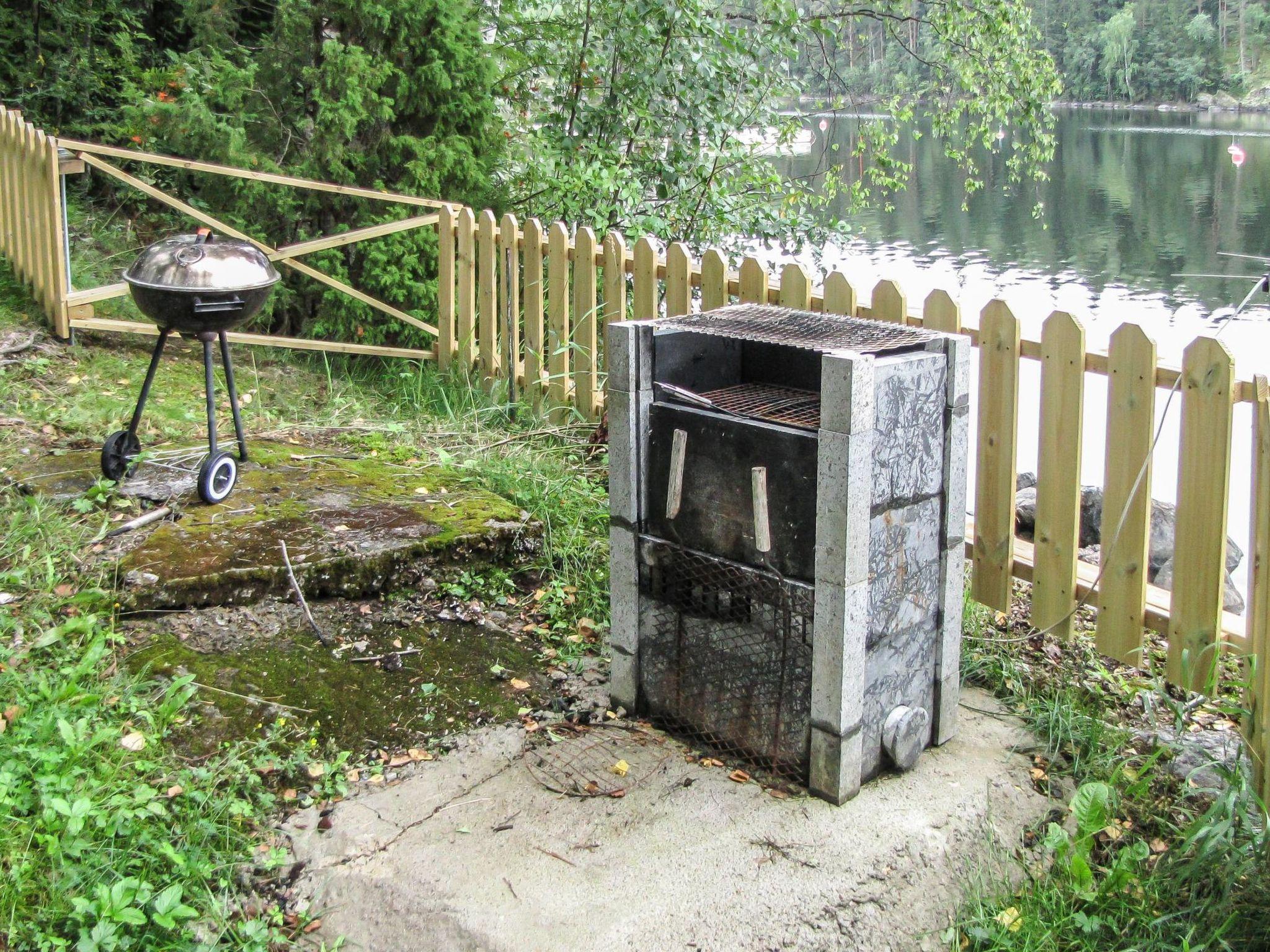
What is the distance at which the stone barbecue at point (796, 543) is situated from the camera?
3457 mm

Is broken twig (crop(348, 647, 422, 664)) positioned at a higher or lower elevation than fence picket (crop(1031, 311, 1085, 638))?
lower

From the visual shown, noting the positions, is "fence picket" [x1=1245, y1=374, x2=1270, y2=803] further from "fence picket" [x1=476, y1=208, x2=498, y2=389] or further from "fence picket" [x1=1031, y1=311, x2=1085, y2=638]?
"fence picket" [x1=476, y1=208, x2=498, y2=389]

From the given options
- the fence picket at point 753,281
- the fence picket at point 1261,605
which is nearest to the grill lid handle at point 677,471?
the fence picket at point 1261,605

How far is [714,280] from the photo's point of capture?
19.2 feet

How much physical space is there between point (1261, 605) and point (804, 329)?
165cm

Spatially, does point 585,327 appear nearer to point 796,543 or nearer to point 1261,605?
point 796,543

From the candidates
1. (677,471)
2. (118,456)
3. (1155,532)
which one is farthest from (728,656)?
(1155,532)

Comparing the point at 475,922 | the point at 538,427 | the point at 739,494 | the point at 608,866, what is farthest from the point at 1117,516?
the point at 538,427

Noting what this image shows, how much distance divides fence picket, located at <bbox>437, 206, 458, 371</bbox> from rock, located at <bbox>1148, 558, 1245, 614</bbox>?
170 inches

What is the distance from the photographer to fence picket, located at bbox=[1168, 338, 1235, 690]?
3816 mm

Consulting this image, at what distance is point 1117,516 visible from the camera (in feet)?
13.8

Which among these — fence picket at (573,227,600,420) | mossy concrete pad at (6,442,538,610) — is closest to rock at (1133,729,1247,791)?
mossy concrete pad at (6,442,538,610)

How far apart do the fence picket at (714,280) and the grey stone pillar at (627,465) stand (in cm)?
193

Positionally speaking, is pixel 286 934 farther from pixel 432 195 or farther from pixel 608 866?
pixel 432 195
